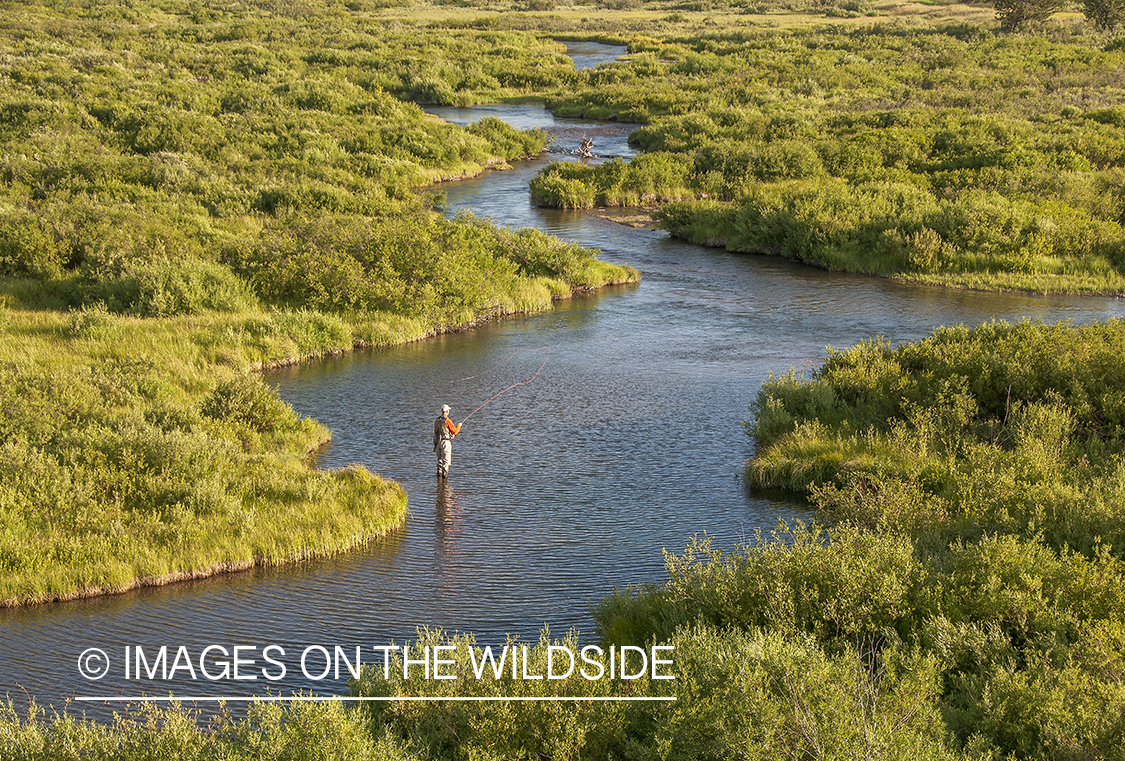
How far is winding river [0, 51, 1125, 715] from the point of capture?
549 inches

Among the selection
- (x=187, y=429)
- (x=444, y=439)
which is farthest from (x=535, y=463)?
(x=187, y=429)

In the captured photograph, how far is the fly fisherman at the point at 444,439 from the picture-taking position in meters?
18.9

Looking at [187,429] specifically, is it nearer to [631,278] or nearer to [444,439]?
[444,439]

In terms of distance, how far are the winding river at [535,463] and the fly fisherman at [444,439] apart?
319mm

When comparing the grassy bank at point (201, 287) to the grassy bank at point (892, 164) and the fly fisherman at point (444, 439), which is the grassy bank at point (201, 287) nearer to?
the fly fisherman at point (444, 439)

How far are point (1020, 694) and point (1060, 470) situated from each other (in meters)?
7.51

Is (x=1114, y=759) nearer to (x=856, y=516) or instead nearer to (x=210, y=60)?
(x=856, y=516)

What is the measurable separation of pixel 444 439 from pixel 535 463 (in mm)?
2101

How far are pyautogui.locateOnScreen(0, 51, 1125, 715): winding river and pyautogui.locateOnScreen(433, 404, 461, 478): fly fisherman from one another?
319 mm

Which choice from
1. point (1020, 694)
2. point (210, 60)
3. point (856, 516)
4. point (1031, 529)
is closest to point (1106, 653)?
point (1020, 694)

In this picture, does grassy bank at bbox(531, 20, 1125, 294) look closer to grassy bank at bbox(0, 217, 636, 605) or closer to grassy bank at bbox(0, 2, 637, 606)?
grassy bank at bbox(0, 2, 637, 606)

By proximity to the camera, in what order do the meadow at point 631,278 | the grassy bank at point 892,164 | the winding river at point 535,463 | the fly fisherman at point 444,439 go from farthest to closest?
the grassy bank at point 892,164
the fly fisherman at point 444,439
the winding river at point 535,463
the meadow at point 631,278

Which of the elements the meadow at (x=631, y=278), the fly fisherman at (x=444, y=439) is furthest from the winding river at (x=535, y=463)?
the meadow at (x=631, y=278)

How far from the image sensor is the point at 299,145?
4656 centimetres
